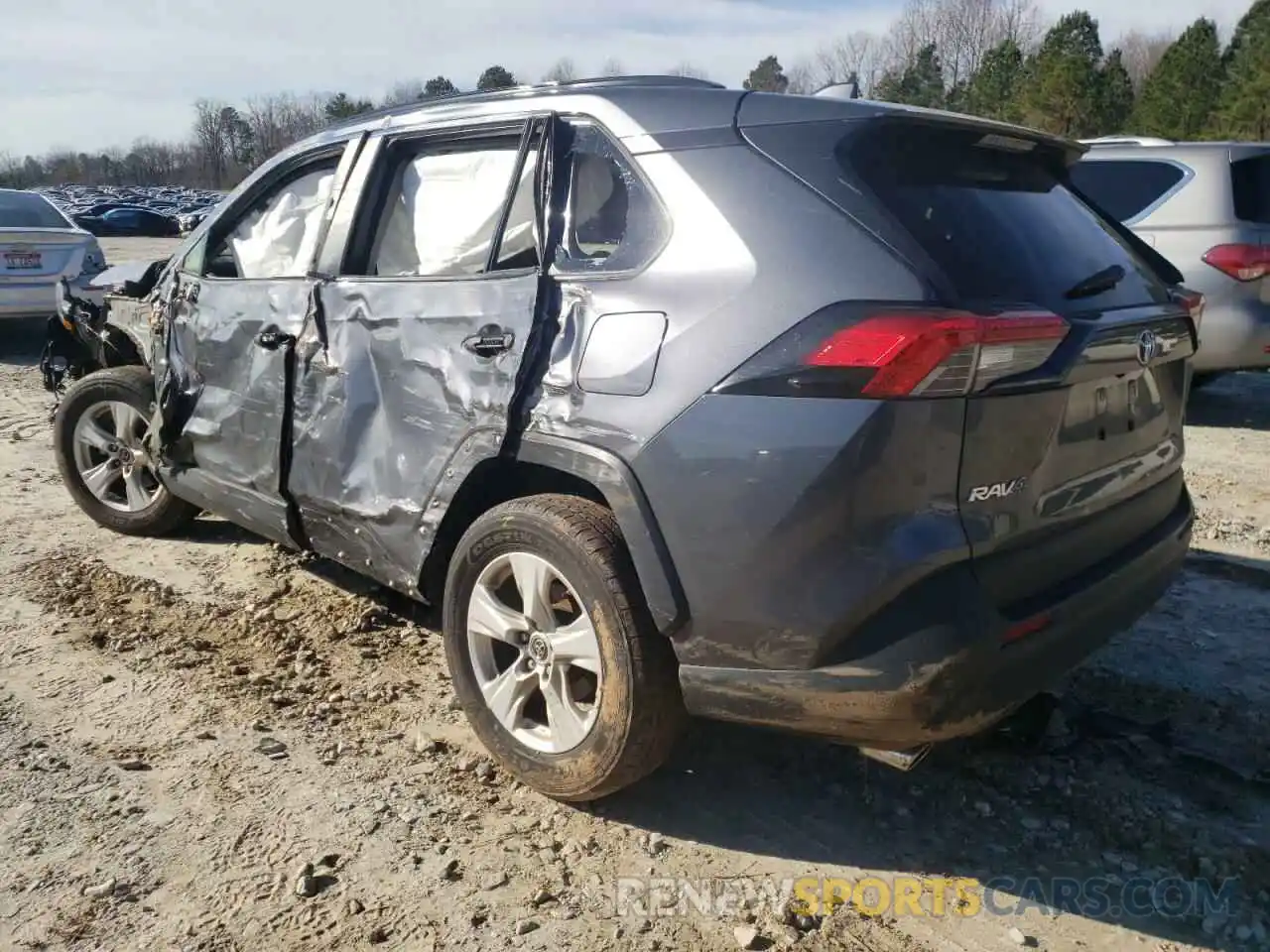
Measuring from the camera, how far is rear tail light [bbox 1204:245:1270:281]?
664 centimetres

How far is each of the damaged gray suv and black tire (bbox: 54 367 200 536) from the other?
171 cm

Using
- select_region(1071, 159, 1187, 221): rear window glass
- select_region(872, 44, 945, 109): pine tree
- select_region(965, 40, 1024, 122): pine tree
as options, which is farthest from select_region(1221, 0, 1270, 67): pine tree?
select_region(1071, 159, 1187, 221): rear window glass

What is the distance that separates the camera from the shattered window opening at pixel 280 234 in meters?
3.81

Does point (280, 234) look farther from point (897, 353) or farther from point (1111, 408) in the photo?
point (1111, 408)

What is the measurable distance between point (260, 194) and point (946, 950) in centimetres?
362

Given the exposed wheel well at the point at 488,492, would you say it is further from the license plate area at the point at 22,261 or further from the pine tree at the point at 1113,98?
the pine tree at the point at 1113,98

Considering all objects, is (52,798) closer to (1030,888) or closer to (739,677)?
(739,677)

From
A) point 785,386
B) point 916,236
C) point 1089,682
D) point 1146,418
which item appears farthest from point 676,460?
point 1089,682

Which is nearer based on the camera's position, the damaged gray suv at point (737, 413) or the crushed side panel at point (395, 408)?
the damaged gray suv at point (737, 413)

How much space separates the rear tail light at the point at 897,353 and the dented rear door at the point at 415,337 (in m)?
0.80

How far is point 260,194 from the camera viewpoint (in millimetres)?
4160

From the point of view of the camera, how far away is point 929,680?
2.23 meters

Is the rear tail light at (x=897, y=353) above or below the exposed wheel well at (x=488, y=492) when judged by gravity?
above

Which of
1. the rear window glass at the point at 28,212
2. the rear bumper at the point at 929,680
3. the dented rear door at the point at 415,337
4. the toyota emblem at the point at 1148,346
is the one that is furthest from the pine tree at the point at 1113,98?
the rear bumper at the point at 929,680
